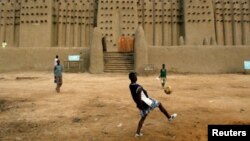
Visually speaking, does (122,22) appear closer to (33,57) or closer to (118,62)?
(118,62)

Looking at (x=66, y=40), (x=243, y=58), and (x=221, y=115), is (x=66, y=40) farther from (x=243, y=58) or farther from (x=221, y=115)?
(x=221, y=115)

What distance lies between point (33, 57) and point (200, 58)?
12669 mm

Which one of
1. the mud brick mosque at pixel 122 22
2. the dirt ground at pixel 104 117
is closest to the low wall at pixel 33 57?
the mud brick mosque at pixel 122 22

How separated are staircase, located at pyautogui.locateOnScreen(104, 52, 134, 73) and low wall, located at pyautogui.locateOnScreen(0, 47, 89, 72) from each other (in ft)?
5.32

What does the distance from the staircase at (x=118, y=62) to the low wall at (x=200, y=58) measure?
1.60 metres

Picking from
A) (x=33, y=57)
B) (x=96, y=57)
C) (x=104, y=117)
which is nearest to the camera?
(x=104, y=117)

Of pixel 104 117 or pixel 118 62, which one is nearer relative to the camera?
pixel 104 117

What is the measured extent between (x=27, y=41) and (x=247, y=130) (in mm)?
26992

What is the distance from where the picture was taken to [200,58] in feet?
72.7

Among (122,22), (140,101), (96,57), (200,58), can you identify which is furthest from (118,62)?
(140,101)

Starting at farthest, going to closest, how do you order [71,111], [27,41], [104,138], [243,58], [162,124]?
[27,41] → [243,58] → [71,111] → [162,124] → [104,138]

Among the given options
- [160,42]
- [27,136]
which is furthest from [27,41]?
[27,136]

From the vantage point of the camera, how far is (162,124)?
22.3ft

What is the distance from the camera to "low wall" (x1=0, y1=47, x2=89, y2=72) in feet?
73.9
